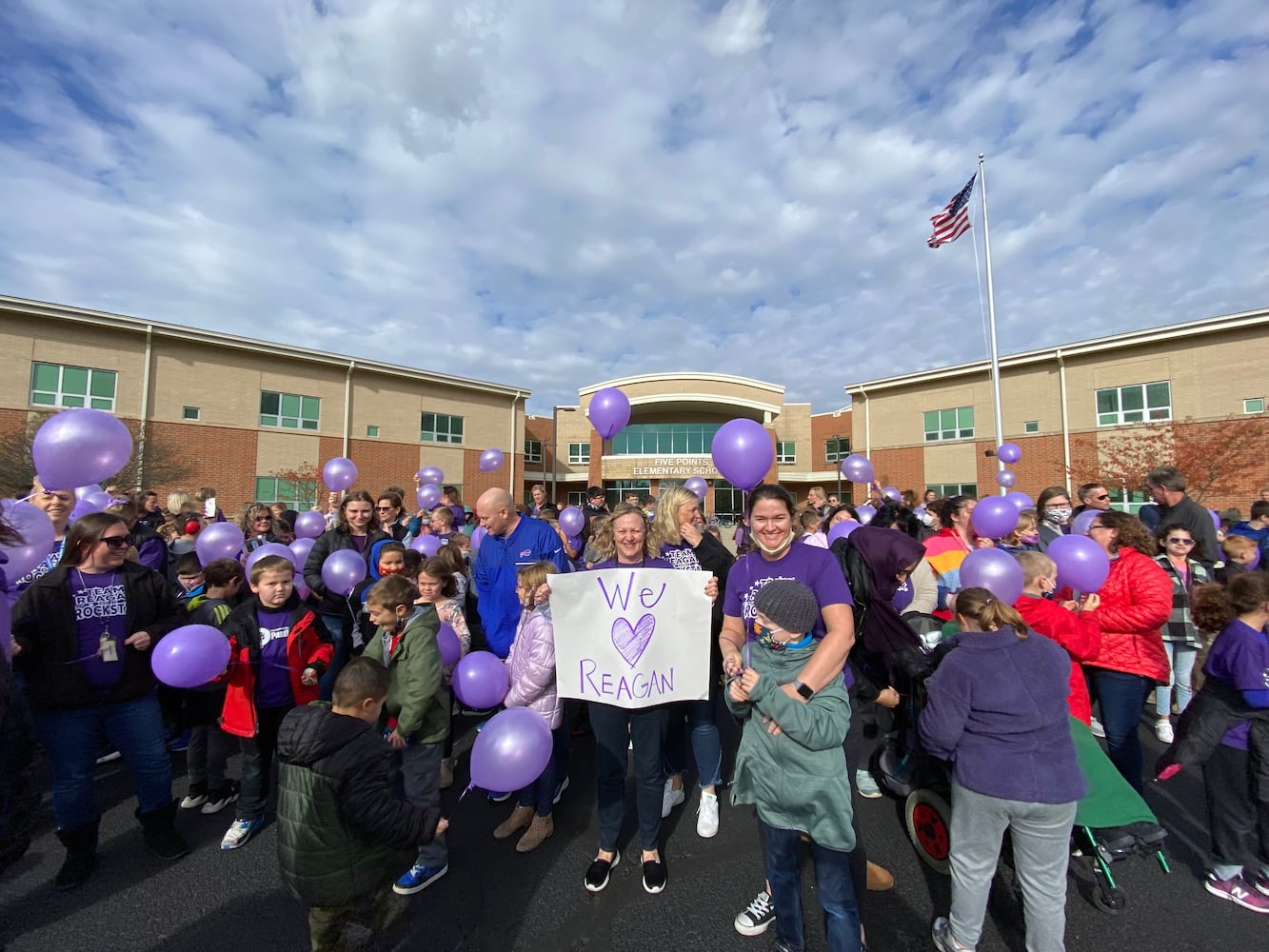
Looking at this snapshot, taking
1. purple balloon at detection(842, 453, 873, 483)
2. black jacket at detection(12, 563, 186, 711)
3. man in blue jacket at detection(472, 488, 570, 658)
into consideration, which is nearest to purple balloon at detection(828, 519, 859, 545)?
man in blue jacket at detection(472, 488, 570, 658)

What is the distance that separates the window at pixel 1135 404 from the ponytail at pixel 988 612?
27.8 metres

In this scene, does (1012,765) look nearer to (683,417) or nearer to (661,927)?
(661,927)

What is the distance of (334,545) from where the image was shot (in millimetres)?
5000

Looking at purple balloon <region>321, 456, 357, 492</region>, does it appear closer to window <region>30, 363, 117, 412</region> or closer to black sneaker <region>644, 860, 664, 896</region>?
black sneaker <region>644, 860, 664, 896</region>

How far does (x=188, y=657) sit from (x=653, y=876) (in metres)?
2.91

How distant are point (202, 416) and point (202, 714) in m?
24.7

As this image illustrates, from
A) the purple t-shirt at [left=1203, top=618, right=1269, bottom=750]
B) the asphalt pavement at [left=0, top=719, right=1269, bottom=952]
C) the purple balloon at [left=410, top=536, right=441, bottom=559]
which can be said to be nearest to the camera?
the asphalt pavement at [left=0, top=719, right=1269, bottom=952]

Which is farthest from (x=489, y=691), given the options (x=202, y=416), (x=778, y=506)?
(x=202, y=416)

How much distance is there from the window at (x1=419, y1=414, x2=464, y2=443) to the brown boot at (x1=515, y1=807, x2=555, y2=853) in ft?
93.0

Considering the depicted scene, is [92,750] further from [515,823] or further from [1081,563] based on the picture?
[1081,563]

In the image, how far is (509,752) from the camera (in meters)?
2.91

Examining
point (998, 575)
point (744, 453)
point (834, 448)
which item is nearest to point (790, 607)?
point (998, 575)

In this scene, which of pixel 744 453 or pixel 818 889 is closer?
pixel 818 889

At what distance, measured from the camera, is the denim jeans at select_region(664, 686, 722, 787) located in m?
3.70
